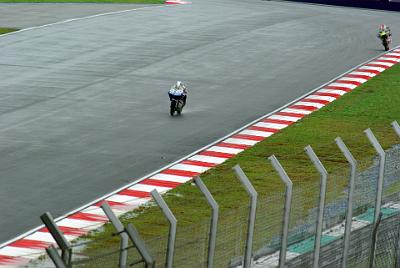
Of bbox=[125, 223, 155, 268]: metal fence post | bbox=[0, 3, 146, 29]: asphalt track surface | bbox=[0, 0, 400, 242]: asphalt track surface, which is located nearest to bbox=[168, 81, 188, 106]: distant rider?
bbox=[0, 0, 400, 242]: asphalt track surface

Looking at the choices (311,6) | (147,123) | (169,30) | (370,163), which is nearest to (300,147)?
(147,123)

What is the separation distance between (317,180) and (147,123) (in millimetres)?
17853

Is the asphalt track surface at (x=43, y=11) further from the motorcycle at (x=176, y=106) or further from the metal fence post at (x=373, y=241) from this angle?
the metal fence post at (x=373, y=241)

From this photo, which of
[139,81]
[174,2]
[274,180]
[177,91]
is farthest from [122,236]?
[174,2]

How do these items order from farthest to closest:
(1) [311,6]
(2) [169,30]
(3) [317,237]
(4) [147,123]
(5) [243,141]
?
1. (1) [311,6]
2. (2) [169,30]
3. (4) [147,123]
4. (5) [243,141]
5. (3) [317,237]

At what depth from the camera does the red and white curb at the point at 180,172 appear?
20.3m

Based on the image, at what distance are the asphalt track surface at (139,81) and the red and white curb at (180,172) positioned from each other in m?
0.45

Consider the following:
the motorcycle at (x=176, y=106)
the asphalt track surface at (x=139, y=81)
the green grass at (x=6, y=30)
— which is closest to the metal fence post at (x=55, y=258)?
the asphalt track surface at (x=139, y=81)

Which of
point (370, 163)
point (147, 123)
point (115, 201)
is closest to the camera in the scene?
point (370, 163)

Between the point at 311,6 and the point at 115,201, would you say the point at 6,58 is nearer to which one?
the point at 115,201

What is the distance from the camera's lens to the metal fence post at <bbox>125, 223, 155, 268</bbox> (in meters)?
11.1

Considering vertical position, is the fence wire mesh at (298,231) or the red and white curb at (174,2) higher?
the fence wire mesh at (298,231)

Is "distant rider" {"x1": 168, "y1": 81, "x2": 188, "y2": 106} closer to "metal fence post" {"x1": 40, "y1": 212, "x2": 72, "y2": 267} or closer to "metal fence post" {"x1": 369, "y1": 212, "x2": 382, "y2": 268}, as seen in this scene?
"metal fence post" {"x1": 369, "y1": 212, "x2": 382, "y2": 268}

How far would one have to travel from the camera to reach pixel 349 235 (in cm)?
1488
